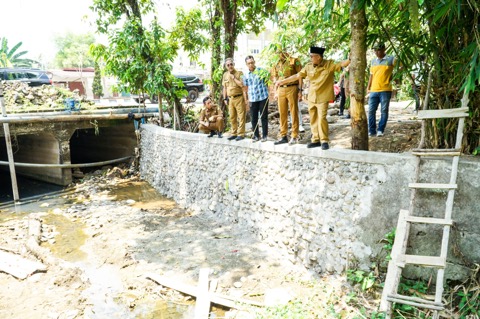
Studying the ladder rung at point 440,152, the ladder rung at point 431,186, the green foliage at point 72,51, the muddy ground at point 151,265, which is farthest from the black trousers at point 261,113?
the green foliage at point 72,51

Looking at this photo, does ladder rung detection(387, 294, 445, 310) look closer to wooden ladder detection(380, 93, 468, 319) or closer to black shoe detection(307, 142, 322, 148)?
wooden ladder detection(380, 93, 468, 319)

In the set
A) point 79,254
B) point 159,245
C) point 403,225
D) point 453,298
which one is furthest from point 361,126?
point 79,254

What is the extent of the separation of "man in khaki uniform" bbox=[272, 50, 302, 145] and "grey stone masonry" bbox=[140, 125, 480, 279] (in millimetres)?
419

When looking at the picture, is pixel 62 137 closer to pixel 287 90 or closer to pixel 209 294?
pixel 287 90

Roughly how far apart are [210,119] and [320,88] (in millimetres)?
3350

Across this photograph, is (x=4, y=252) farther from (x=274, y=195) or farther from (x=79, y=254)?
(x=274, y=195)

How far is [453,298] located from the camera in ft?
12.4

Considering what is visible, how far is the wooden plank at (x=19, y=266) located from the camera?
6.08 meters

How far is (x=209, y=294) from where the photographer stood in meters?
5.02

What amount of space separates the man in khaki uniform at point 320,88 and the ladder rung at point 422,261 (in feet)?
6.70

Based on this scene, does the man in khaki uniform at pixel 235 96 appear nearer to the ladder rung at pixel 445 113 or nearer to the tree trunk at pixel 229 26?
the tree trunk at pixel 229 26

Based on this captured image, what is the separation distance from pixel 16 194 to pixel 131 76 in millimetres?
4911

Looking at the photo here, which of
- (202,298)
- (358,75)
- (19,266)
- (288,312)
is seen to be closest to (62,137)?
(19,266)

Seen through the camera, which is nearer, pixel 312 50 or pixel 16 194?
pixel 312 50
